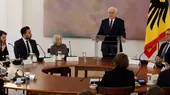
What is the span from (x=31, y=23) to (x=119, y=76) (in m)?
A: 5.78

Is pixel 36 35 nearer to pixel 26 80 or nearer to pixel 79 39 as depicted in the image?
pixel 79 39

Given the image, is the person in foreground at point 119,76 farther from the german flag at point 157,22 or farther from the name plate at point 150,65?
the german flag at point 157,22

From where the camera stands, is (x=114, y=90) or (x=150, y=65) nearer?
(x=114, y=90)

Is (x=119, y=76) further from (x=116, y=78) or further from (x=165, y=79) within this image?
(x=165, y=79)

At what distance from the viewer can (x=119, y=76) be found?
4109 mm

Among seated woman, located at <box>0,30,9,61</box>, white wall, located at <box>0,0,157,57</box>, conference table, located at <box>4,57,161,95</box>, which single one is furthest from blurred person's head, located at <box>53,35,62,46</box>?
white wall, located at <box>0,0,157,57</box>

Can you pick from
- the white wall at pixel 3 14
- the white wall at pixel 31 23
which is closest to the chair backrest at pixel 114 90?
the white wall at pixel 31 23

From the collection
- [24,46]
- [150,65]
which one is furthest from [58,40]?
[150,65]

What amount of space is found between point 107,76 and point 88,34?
504 cm

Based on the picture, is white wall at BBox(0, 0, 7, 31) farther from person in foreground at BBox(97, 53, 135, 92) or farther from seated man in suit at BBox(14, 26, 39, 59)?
person in foreground at BBox(97, 53, 135, 92)

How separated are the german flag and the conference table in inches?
Answer: 53.3

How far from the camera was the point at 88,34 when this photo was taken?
907cm

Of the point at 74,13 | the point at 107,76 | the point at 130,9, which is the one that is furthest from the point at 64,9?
the point at 107,76

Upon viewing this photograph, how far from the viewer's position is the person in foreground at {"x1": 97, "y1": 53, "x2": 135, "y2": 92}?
161 inches
